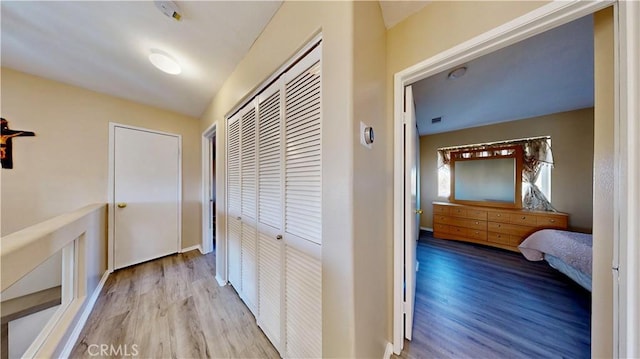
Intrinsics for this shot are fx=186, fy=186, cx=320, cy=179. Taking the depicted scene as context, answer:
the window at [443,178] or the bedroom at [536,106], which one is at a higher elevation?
the bedroom at [536,106]

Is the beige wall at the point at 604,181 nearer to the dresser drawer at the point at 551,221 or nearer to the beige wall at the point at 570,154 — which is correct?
the dresser drawer at the point at 551,221

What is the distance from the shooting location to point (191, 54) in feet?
5.73

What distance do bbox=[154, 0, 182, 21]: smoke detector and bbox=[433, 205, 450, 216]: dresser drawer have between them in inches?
184

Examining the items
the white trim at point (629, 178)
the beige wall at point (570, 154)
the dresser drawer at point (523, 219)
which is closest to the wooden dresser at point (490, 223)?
the dresser drawer at point (523, 219)

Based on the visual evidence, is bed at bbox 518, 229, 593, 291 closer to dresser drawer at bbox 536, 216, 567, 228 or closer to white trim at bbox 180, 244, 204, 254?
dresser drawer at bbox 536, 216, 567, 228

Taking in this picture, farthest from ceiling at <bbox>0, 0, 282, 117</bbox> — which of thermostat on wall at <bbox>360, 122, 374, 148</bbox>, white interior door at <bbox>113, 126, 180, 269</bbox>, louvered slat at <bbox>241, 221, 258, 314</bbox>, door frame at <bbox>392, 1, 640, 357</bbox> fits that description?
louvered slat at <bbox>241, 221, 258, 314</bbox>

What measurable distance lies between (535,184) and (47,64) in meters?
6.65

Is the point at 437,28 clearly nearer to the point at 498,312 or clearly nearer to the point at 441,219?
the point at 498,312

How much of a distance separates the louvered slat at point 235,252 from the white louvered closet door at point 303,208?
33.5 inches

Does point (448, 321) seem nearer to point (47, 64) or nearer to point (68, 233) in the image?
point (68, 233)

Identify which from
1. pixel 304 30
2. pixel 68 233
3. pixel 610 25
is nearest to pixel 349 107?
pixel 304 30

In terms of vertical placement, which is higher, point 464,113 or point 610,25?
point 464,113

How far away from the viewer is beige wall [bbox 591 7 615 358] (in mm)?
786

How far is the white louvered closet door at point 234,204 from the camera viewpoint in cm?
190
